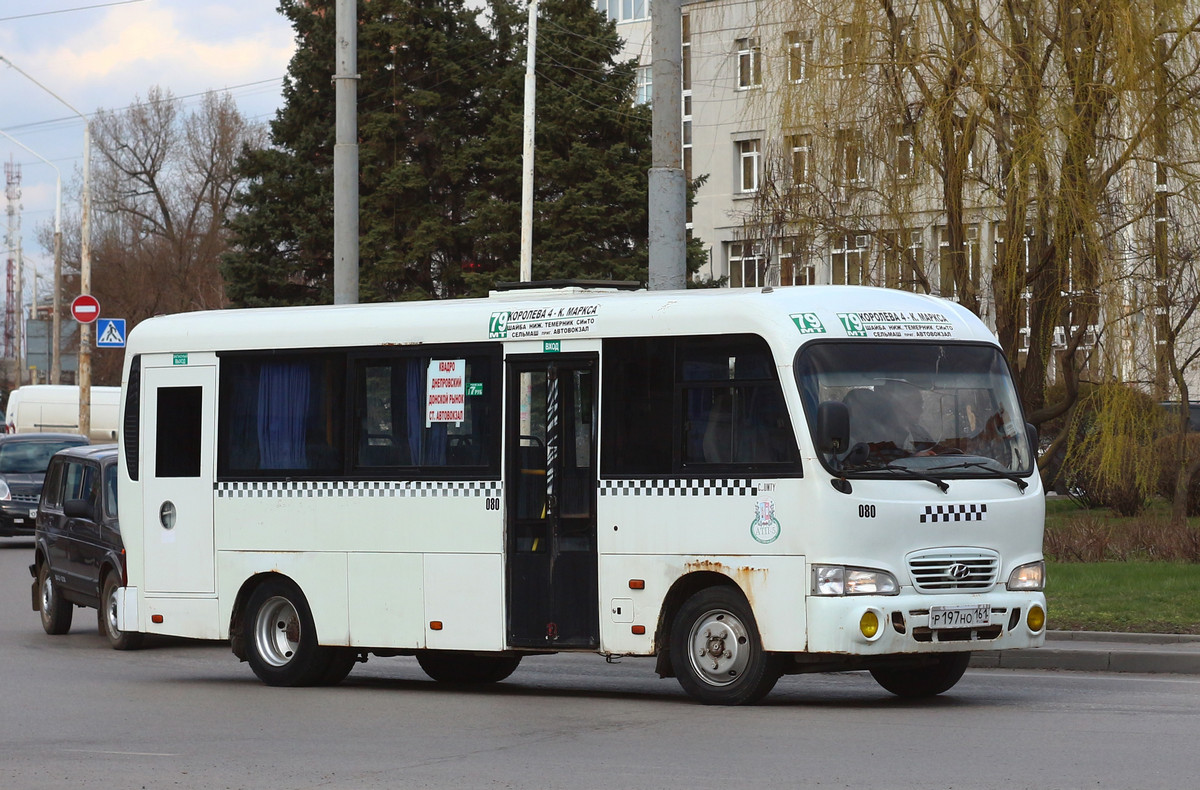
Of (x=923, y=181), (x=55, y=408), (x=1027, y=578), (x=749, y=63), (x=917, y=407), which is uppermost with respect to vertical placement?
(x=749, y=63)

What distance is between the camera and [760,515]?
39.0 feet

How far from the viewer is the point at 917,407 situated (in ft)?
39.7

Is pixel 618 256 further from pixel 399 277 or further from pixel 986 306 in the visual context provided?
pixel 986 306

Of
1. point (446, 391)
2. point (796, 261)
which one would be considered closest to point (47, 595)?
point (446, 391)

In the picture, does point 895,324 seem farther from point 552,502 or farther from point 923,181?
point 923,181

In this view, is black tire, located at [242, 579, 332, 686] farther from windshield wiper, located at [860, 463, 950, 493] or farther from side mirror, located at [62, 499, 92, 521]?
windshield wiper, located at [860, 463, 950, 493]

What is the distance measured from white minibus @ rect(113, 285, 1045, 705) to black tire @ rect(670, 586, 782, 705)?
0.06 ft

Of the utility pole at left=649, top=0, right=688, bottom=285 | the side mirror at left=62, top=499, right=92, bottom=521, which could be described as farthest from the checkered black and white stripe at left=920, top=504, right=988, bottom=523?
the side mirror at left=62, top=499, right=92, bottom=521

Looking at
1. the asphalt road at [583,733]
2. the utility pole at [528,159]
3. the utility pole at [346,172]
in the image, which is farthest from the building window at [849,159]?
the utility pole at [528,159]

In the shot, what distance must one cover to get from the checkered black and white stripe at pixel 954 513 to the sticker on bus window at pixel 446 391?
3592 millimetres

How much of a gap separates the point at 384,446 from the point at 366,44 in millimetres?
37623

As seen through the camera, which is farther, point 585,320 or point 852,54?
point 852,54

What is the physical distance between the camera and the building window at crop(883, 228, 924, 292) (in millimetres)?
22500

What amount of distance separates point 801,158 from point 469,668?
1006 cm
